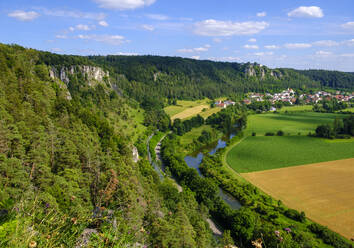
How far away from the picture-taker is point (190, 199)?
3734 centimetres

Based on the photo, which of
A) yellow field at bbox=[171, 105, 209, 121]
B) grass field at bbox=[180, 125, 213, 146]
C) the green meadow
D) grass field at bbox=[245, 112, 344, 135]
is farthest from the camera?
yellow field at bbox=[171, 105, 209, 121]

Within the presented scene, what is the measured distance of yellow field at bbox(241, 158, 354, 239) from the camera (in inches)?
1359

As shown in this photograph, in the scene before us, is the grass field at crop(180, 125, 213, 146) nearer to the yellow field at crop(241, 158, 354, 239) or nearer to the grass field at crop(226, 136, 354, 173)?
the grass field at crop(226, 136, 354, 173)

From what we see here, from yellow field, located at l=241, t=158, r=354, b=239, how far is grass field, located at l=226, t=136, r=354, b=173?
351cm

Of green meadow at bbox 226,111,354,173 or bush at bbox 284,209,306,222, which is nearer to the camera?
bush at bbox 284,209,306,222

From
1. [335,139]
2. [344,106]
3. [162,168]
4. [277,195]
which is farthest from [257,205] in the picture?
[344,106]

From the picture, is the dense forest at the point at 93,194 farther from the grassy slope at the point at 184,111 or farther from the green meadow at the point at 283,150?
the grassy slope at the point at 184,111

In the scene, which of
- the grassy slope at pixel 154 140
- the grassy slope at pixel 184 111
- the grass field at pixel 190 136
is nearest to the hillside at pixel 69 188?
the grassy slope at pixel 154 140

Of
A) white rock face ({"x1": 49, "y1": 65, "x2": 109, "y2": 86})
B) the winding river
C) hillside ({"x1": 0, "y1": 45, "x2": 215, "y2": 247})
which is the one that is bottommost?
the winding river

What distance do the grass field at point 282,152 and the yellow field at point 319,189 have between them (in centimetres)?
351

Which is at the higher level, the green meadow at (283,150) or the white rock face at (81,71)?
the white rock face at (81,71)

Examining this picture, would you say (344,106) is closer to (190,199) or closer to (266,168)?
(266,168)

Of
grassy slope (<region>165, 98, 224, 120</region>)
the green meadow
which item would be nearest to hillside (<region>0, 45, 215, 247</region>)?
the green meadow

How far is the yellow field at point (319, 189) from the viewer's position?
34.5m
